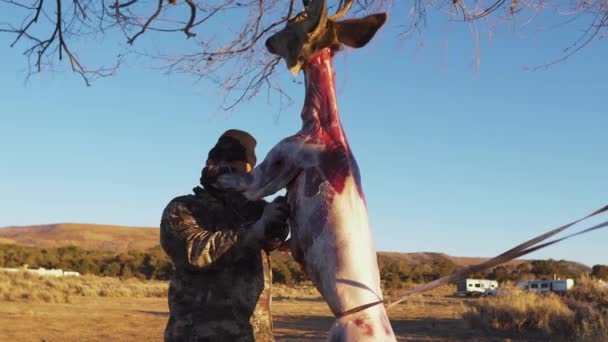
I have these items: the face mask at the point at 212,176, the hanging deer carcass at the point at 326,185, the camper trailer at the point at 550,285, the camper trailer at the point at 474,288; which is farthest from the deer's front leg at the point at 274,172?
the camper trailer at the point at 474,288

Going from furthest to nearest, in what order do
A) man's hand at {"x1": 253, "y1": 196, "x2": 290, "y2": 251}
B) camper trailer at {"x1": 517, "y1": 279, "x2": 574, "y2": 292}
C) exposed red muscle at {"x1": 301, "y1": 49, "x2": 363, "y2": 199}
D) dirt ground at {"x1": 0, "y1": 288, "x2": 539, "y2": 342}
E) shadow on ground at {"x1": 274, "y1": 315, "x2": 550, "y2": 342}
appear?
camper trailer at {"x1": 517, "y1": 279, "x2": 574, "y2": 292}, dirt ground at {"x1": 0, "y1": 288, "x2": 539, "y2": 342}, shadow on ground at {"x1": 274, "y1": 315, "x2": 550, "y2": 342}, man's hand at {"x1": 253, "y1": 196, "x2": 290, "y2": 251}, exposed red muscle at {"x1": 301, "y1": 49, "x2": 363, "y2": 199}

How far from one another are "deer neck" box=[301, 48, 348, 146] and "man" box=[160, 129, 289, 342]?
18.1 inches

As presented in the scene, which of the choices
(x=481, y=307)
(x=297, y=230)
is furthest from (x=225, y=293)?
(x=481, y=307)

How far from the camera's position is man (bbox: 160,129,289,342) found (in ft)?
10.1

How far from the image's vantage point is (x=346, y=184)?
8.80ft

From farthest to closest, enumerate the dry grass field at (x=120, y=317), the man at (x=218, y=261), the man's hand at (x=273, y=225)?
1. the dry grass field at (x=120, y=317)
2. the man at (x=218, y=261)
3. the man's hand at (x=273, y=225)

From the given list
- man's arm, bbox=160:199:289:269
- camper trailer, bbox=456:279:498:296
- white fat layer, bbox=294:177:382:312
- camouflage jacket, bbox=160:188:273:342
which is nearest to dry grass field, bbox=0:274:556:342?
camper trailer, bbox=456:279:498:296

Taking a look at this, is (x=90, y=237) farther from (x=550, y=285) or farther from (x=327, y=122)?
(x=327, y=122)

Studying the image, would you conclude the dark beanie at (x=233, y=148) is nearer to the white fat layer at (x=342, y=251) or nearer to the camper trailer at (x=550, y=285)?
the white fat layer at (x=342, y=251)

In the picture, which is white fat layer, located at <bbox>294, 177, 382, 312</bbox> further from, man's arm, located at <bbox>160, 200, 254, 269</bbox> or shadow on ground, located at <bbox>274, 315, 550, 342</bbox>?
shadow on ground, located at <bbox>274, 315, 550, 342</bbox>

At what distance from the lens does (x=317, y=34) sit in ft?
9.26

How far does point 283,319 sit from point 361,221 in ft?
65.8

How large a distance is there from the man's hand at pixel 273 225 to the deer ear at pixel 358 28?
0.69m

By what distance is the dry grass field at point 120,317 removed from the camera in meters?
17.2
